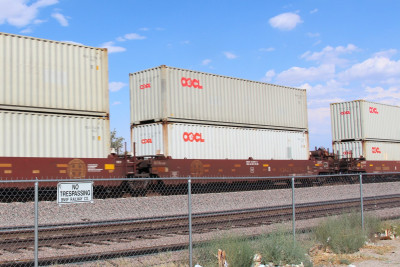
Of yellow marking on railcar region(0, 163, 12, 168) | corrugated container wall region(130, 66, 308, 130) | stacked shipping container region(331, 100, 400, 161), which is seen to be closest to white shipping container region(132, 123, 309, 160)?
corrugated container wall region(130, 66, 308, 130)

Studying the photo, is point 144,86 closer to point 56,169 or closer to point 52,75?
point 52,75

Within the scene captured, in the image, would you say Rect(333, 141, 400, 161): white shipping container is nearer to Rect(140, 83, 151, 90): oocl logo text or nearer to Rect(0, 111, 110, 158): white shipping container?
Rect(140, 83, 151, 90): oocl logo text

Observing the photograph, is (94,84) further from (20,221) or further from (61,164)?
(20,221)

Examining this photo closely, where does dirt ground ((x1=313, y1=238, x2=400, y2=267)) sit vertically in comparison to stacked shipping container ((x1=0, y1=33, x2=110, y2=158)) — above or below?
below

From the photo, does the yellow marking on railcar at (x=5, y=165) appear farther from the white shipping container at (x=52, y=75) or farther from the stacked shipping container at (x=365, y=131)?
the stacked shipping container at (x=365, y=131)

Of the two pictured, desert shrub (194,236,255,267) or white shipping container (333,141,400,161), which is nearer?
desert shrub (194,236,255,267)

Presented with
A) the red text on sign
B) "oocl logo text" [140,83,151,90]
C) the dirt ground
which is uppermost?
"oocl logo text" [140,83,151,90]

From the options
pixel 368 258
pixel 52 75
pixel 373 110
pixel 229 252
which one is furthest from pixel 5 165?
pixel 373 110

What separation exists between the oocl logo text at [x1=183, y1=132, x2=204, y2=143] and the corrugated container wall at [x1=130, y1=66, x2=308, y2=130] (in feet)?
2.31

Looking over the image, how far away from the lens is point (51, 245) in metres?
7.88

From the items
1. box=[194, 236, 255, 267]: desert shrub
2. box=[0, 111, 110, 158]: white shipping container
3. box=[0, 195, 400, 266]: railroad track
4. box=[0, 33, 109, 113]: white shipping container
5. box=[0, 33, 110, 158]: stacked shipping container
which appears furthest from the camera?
box=[0, 33, 109, 113]: white shipping container

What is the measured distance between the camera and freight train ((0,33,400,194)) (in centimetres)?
1309

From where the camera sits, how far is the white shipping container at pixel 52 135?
12734 mm

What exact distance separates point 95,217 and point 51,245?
4703 mm
